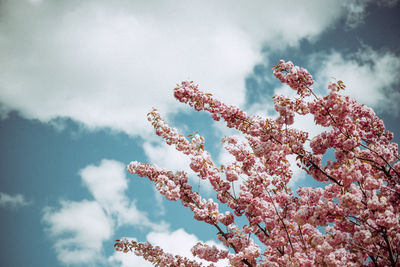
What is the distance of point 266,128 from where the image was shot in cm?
412

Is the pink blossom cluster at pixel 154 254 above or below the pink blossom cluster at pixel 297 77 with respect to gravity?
below

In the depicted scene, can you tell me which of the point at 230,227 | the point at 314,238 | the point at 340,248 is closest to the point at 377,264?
the point at 340,248

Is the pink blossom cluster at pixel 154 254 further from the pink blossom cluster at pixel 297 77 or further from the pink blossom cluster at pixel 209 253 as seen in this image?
the pink blossom cluster at pixel 297 77

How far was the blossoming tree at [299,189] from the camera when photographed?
11.1 feet

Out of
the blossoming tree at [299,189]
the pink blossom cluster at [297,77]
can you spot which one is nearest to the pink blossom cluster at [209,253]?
the blossoming tree at [299,189]

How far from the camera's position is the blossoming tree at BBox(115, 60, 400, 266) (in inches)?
133

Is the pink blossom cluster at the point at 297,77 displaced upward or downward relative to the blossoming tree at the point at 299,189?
upward

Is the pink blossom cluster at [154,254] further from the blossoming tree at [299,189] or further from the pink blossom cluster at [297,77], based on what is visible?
the pink blossom cluster at [297,77]

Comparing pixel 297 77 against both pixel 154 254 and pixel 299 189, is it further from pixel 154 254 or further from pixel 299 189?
pixel 154 254

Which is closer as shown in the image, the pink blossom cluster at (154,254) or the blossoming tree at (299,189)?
the blossoming tree at (299,189)

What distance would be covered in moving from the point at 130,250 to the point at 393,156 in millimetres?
5219

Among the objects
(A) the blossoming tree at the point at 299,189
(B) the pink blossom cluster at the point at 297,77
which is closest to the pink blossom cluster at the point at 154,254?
(A) the blossoming tree at the point at 299,189

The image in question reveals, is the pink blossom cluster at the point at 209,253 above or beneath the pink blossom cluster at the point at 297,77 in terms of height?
beneath

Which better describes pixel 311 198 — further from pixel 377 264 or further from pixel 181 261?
pixel 181 261
